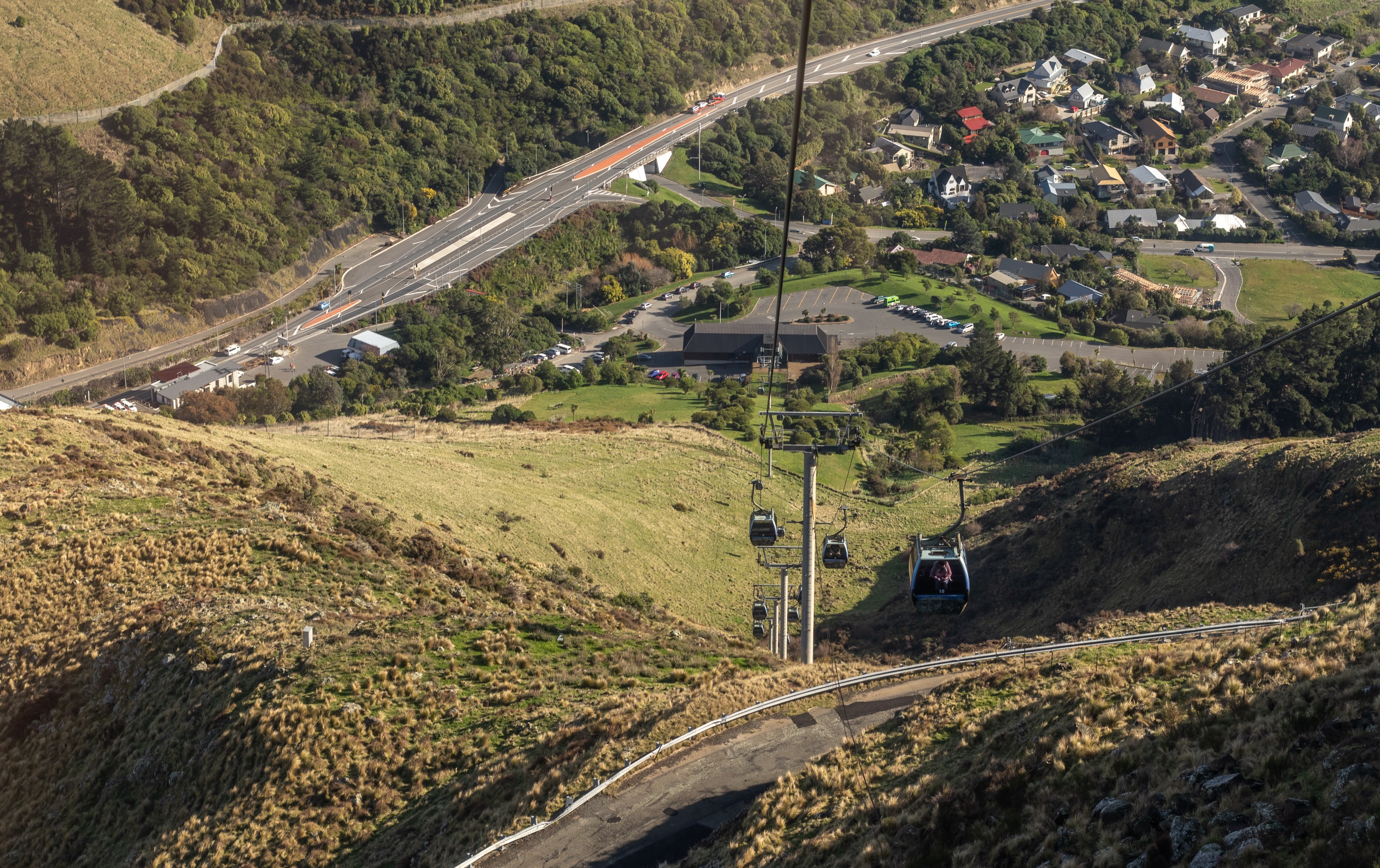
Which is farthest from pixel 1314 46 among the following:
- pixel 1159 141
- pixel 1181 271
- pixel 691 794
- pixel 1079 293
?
pixel 691 794

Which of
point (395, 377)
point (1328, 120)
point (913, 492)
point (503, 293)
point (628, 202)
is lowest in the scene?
point (913, 492)

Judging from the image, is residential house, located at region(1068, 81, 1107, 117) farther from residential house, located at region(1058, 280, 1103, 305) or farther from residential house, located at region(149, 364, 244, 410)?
residential house, located at region(149, 364, 244, 410)

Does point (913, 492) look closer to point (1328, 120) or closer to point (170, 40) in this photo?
point (170, 40)

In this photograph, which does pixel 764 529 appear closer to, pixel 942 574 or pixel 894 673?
pixel 894 673

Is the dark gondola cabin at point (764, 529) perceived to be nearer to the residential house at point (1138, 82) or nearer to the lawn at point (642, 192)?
the lawn at point (642, 192)

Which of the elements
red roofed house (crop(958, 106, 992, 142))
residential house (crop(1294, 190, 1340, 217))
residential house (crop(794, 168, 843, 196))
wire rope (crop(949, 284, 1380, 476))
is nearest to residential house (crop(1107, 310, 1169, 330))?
residential house (crop(794, 168, 843, 196))

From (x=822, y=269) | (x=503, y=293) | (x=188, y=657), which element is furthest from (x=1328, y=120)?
(x=188, y=657)
